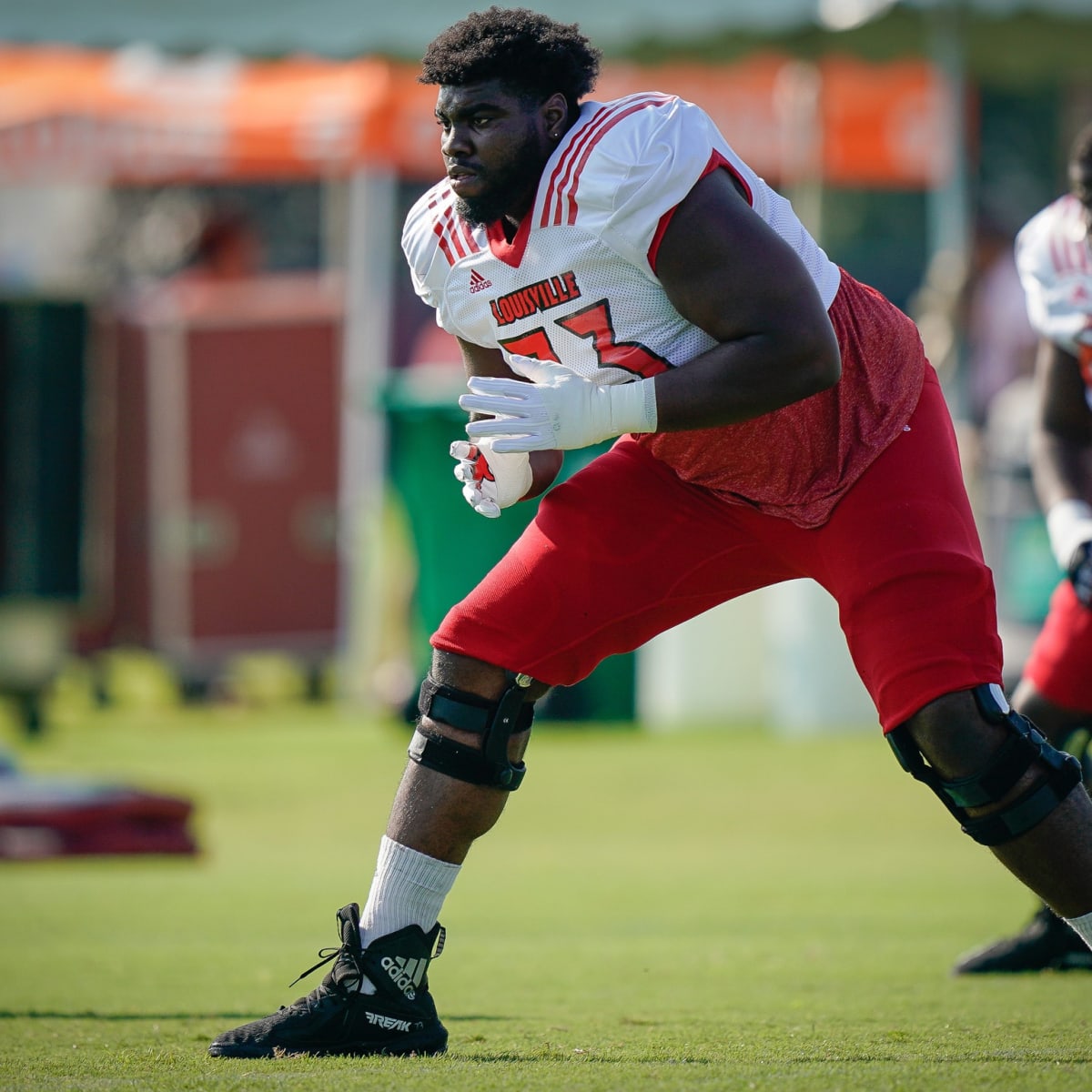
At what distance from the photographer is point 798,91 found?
13.6m

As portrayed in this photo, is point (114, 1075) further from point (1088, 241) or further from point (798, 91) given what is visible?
point (798, 91)

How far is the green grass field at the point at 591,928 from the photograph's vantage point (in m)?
3.37

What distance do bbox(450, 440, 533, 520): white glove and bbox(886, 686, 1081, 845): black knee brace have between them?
94cm

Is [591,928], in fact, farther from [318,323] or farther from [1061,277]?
[318,323]

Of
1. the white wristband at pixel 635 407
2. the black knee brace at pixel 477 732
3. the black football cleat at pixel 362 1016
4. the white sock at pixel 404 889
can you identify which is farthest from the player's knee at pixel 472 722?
the white wristband at pixel 635 407

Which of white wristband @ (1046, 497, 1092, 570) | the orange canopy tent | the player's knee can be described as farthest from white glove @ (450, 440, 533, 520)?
the orange canopy tent

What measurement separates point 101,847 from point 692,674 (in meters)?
5.07

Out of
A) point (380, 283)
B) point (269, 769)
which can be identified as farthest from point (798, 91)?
point (269, 769)

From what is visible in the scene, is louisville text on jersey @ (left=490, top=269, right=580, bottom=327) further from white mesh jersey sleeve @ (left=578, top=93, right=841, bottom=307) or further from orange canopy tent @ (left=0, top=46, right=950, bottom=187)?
orange canopy tent @ (left=0, top=46, right=950, bottom=187)

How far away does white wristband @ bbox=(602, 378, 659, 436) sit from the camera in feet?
11.1

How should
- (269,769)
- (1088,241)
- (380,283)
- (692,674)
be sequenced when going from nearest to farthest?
(1088,241) < (269,769) < (692,674) < (380,283)

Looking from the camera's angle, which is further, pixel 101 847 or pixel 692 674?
pixel 692 674

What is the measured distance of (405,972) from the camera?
11.8 feet

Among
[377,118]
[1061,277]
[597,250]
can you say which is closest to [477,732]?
[597,250]
